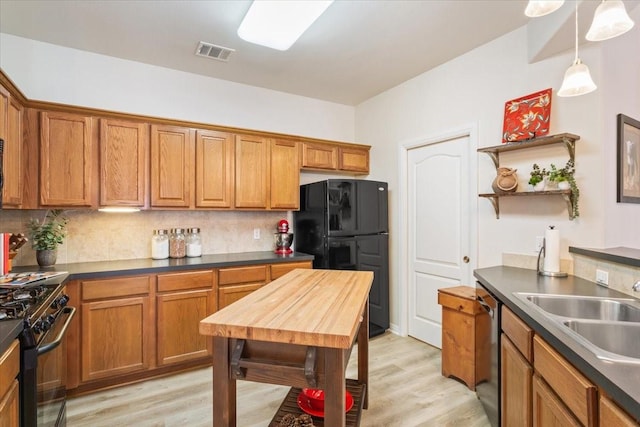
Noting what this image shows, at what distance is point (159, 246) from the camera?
9.91ft

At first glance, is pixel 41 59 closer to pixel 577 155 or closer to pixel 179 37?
pixel 179 37

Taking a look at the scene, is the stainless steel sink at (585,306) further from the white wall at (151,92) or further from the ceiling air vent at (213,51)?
the white wall at (151,92)

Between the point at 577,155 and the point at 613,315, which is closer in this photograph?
the point at 613,315

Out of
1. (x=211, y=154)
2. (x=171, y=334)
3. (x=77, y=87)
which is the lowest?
(x=171, y=334)

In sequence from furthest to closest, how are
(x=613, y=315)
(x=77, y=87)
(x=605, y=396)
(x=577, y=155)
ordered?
(x=77, y=87), (x=577, y=155), (x=613, y=315), (x=605, y=396)

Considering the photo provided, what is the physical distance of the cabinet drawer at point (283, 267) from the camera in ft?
10.4

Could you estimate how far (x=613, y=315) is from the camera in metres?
1.59

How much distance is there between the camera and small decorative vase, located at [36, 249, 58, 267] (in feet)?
8.38

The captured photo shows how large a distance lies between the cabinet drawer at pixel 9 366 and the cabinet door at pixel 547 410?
1.98 metres

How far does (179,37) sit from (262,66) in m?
0.79

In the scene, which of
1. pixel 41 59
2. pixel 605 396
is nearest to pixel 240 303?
pixel 605 396

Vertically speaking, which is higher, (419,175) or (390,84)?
(390,84)

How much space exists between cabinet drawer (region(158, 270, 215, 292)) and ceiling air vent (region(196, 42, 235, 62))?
6.40 feet

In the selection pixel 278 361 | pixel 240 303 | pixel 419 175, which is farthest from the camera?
pixel 419 175
